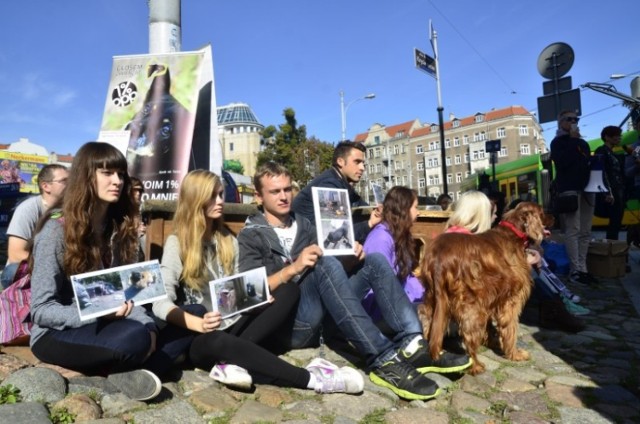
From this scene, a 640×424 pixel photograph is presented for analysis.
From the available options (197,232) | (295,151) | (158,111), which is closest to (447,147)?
(295,151)

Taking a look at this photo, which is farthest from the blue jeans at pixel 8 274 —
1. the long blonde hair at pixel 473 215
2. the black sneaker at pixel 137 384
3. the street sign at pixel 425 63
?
the street sign at pixel 425 63

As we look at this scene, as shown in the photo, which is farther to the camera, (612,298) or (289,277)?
(612,298)

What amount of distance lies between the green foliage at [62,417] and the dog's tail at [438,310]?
6.85 feet

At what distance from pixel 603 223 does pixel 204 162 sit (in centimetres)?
1313

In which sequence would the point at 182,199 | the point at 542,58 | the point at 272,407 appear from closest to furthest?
1. the point at 272,407
2. the point at 182,199
3. the point at 542,58

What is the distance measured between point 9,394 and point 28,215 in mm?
2248

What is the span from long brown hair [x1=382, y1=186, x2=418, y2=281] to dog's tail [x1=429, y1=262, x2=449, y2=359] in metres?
0.48

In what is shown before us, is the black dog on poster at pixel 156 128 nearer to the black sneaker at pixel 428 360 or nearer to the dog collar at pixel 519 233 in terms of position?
the black sneaker at pixel 428 360

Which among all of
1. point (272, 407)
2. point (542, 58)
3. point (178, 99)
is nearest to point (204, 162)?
point (178, 99)

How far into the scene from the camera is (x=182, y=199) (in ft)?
10.5

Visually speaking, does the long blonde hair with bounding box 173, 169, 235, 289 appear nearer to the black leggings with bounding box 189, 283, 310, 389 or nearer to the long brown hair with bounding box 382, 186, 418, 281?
the black leggings with bounding box 189, 283, 310, 389


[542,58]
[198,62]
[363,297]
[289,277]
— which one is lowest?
[363,297]

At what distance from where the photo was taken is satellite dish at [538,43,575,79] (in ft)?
23.2

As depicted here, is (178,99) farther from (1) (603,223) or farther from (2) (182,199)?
(1) (603,223)
